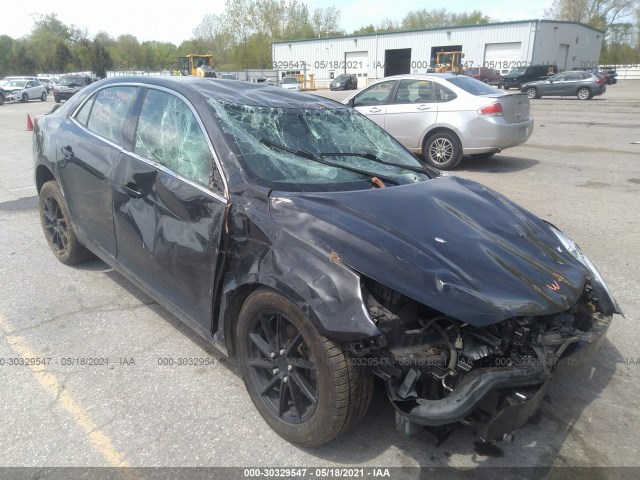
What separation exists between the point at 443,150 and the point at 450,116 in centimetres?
64

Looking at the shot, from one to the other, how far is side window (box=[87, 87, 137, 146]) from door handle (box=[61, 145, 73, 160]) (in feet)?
0.87

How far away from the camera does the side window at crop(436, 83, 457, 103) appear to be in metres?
9.16

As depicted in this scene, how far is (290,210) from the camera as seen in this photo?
2.53 m

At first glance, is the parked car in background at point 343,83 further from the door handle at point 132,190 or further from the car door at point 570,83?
the door handle at point 132,190

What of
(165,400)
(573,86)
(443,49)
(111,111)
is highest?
(443,49)

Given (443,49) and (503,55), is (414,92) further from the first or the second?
(443,49)

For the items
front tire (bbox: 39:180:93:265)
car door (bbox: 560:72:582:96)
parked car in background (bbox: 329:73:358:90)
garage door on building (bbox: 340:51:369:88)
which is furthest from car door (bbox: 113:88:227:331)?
garage door on building (bbox: 340:51:369:88)

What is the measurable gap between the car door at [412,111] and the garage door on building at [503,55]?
43.3 metres

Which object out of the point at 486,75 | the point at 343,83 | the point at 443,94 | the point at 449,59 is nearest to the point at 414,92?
the point at 443,94

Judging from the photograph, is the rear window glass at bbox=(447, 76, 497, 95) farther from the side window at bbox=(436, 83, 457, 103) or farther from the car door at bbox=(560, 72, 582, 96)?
the car door at bbox=(560, 72, 582, 96)

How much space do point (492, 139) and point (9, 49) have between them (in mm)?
95821

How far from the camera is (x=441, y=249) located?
2.43m

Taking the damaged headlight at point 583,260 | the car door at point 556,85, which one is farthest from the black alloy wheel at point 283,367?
the car door at point 556,85

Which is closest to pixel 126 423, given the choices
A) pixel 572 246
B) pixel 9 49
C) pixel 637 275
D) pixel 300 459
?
pixel 300 459
